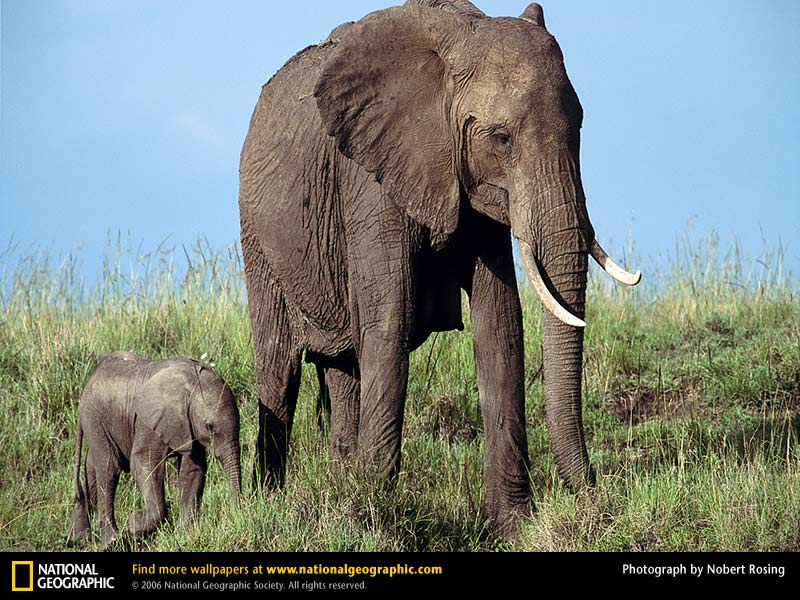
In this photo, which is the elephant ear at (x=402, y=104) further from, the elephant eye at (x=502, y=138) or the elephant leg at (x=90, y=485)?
the elephant leg at (x=90, y=485)

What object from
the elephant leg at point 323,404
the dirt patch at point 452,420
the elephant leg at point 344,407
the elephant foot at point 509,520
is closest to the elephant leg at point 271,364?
the elephant leg at point 344,407

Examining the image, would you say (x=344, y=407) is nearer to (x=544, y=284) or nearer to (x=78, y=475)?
(x=78, y=475)

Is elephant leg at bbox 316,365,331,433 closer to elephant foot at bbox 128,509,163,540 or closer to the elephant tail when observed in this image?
the elephant tail

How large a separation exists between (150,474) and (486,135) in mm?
2750

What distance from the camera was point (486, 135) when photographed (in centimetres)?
696

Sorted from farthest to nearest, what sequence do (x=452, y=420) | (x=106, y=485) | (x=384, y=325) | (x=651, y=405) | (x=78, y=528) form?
1. (x=651, y=405)
2. (x=452, y=420)
3. (x=78, y=528)
4. (x=106, y=485)
5. (x=384, y=325)

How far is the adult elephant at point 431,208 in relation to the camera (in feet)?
22.5

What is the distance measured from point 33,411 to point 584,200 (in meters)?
5.57


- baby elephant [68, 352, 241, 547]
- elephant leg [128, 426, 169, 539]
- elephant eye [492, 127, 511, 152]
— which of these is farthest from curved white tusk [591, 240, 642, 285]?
elephant leg [128, 426, 169, 539]

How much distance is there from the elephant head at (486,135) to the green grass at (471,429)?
0.71 meters
